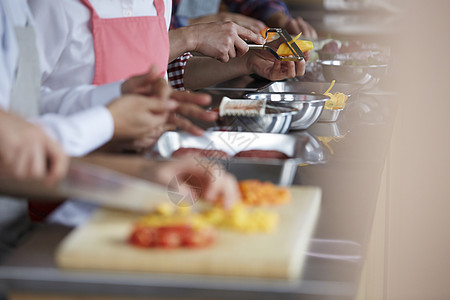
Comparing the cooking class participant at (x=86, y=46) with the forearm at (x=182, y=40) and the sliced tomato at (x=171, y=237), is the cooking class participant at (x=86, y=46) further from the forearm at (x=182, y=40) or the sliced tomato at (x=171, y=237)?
the sliced tomato at (x=171, y=237)

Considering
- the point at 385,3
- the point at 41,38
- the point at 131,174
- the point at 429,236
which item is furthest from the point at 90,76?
the point at 385,3

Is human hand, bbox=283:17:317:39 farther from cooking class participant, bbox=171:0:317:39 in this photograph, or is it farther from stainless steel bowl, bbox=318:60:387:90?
stainless steel bowl, bbox=318:60:387:90

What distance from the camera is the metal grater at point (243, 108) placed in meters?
1.40

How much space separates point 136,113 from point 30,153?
24cm

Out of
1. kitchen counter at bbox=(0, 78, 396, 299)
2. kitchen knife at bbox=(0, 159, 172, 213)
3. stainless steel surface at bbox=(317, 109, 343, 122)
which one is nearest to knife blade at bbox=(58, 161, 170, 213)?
kitchen knife at bbox=(0, 159, 172, 213)

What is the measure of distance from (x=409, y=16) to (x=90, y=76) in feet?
3.89

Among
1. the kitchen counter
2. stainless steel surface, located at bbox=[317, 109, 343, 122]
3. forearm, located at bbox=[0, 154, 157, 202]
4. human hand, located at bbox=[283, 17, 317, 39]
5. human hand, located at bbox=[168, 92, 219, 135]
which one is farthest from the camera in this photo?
human hand, located at bbox=[283, 17, 317, 39]

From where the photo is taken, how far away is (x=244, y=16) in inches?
140

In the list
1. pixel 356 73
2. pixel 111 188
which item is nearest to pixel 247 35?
pixel 356 73

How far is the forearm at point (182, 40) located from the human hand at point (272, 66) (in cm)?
26

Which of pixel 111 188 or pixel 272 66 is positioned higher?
pixel 111 188

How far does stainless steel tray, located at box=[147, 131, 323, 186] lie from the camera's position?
107cm

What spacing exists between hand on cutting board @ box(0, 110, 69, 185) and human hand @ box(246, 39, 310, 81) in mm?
1235

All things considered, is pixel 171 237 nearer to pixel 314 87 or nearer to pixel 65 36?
pixel 65 36
